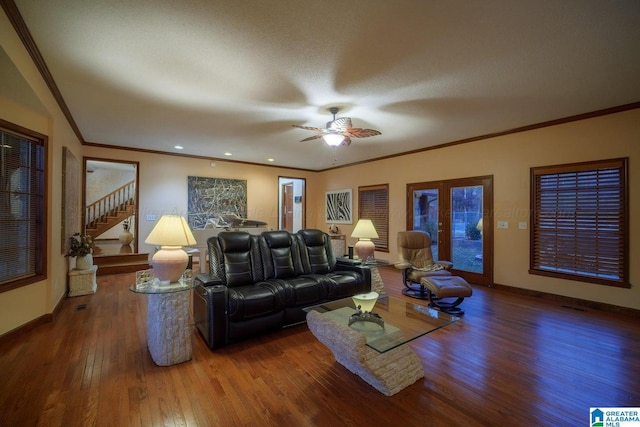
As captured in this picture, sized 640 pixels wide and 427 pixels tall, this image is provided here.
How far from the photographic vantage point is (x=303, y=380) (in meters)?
2.16

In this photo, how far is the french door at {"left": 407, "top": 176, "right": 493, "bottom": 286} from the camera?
4.94 metres

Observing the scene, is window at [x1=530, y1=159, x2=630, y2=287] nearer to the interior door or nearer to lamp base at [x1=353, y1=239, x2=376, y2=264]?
lamp base at [x1=353, y1=239, x2=376, y2=264]

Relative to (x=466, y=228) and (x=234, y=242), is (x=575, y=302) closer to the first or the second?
(x=466, y=228)

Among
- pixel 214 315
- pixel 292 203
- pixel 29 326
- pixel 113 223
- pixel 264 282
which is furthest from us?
pixel 292 203

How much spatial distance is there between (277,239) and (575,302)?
4352 millimetres

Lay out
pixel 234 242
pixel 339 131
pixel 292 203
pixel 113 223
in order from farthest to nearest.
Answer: pixel 292 203 → pixel 113 223 → pixel 339 131 → pixel 234 242

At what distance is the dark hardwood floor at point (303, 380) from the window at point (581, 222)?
88cm

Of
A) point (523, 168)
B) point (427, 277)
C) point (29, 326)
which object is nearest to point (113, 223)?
point (29, 326)

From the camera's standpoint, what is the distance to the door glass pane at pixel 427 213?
569 cm

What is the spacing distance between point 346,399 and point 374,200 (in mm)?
5513

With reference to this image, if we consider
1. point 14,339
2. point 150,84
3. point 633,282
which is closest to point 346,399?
point 14,339

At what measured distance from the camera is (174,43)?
89.6 inches

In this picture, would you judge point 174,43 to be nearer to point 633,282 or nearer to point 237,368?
point 237,368

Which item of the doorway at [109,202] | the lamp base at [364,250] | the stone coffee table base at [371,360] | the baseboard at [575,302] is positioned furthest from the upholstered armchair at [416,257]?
the doorway at [109,202]
